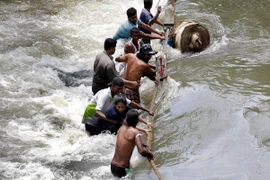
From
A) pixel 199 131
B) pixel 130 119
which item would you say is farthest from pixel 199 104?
pixel 130 119

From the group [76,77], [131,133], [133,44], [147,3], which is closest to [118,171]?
[131,133]

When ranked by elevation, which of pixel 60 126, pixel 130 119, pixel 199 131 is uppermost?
pixel 130 119

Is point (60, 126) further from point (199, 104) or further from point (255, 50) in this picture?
point (255, 50)

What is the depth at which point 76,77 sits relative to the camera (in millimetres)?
9508

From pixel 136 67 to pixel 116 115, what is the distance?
1.06 metres

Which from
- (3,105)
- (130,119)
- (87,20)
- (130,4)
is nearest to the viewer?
(130,119)

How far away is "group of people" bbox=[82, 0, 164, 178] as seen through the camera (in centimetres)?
528

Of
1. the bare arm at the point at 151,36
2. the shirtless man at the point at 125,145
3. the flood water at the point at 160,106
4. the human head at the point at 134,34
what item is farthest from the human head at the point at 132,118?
the bare arm at the point at 151,36

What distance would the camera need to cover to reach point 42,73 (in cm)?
940

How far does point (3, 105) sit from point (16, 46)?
316 centimetres

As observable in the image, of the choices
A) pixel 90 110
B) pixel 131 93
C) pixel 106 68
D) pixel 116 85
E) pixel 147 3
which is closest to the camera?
pixel 116 85

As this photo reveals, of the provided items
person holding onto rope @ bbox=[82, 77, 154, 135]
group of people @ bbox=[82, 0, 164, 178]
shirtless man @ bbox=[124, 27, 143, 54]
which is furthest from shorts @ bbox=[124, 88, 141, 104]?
shirtless man @ bbox=[124, 27, 143, 54]

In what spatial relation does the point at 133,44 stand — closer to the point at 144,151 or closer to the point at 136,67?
the point at 136,67

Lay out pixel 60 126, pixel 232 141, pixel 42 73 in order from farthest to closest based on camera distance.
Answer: pixel 42 73 < pixel 60 126 < pixel 232 141
